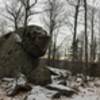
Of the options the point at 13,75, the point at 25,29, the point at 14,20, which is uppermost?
the point at 14,20

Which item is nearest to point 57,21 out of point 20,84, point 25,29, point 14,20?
point 14,20

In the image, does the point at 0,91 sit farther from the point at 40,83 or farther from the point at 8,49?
the point at 8,49

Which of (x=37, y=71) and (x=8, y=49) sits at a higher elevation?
(x=8, y=49)

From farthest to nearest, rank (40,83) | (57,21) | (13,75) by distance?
(57,21), (13,75), (40,83)

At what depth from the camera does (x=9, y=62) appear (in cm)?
1392

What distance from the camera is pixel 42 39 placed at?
1393cm

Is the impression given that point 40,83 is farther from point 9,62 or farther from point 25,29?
point 25,29

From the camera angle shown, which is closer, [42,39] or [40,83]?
[40,83]

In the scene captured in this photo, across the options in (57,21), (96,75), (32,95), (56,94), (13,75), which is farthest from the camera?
(57,21)

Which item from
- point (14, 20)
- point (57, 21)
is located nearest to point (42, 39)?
point (14, 20)

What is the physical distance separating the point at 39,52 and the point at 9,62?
1.85 m

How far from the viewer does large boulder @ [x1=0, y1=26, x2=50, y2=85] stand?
13.9 m

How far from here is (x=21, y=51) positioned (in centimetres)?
1435

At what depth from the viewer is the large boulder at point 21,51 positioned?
13867 mm
